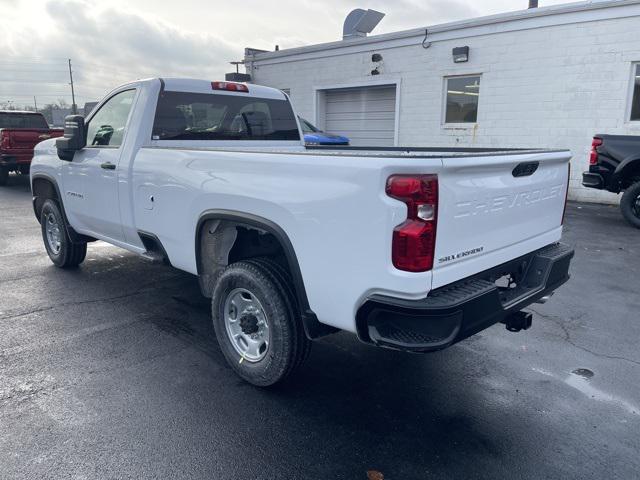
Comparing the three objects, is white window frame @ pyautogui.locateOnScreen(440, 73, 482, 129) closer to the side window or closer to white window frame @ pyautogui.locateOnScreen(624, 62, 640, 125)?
white window frame @ pyautogui.locateOnScreen(624, 62, 640, 125)

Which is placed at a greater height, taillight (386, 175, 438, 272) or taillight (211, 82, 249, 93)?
taillight (211, 82, 249, 93)

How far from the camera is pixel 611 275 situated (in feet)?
19.7

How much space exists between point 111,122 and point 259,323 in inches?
105

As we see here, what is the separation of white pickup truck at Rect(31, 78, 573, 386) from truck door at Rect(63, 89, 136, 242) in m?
0.02

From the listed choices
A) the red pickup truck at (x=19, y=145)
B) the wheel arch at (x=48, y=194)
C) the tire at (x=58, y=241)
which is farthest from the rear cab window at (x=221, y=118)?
the red pickup truck at (x=19, y=145)

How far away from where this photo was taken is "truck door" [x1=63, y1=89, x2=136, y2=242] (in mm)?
4570

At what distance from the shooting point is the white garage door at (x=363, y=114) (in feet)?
49.0

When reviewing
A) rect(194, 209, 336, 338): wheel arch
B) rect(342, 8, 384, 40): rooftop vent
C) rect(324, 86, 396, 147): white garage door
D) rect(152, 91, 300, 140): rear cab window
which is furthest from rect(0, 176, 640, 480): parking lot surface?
rect(342, 8, 384, 40): rooftop vent

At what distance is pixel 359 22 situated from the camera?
15633mm

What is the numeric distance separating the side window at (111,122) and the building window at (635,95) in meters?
10.1

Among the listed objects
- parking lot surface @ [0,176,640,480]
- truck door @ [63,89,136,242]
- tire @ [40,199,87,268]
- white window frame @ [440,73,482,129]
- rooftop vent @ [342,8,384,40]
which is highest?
rooftop vent @ [342,8,384,40]

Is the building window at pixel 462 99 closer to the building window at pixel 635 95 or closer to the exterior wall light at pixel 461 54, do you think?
the exterior wall light at pixel 461 54

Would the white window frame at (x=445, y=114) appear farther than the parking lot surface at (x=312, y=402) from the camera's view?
Yes

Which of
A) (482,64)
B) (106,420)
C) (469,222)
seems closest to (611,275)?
(469,222)
